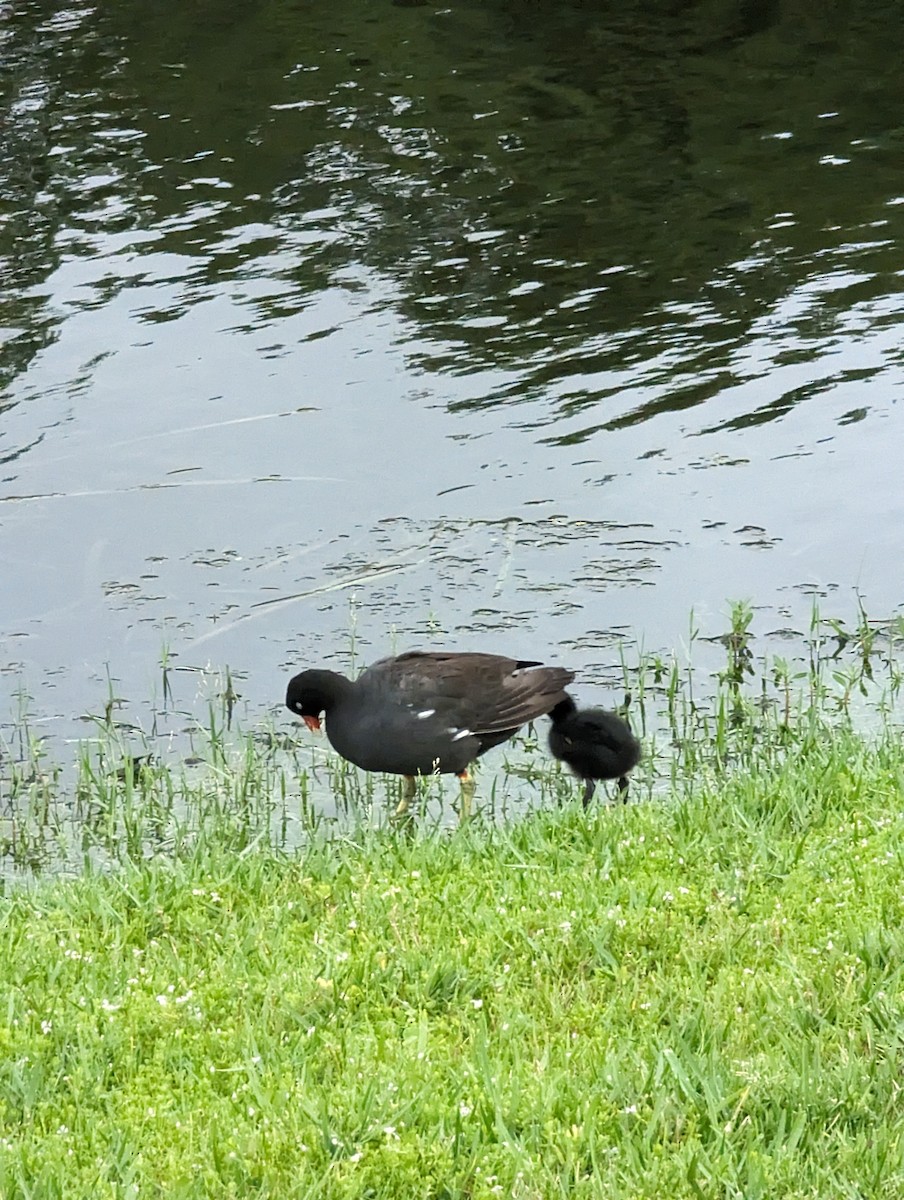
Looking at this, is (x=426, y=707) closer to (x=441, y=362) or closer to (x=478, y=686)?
(x=478, y=686)

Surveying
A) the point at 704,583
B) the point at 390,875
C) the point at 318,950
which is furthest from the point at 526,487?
the point at 318,950

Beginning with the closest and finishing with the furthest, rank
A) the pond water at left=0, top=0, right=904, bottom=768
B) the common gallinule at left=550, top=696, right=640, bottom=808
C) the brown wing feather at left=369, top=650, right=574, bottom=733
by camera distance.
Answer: the common gallinule at left=550, top=696, right=640, bottom=808
the brown wing feather at left=369, top=650, right=574, bottom=733
the pond water at left=0, top=0, right=904, bottom=768

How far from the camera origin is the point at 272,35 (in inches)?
924

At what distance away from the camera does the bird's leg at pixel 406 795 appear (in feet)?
24.4

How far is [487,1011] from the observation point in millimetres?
4844

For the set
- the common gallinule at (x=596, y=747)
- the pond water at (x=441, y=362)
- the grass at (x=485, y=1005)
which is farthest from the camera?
the pond water at (x=441, y=362)

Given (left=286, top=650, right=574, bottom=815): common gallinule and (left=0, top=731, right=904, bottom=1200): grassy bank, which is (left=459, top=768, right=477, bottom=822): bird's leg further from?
(left=0, top=731, right=904, bottom=1200): grassy bank

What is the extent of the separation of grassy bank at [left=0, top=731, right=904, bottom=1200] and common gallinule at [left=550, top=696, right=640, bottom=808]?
29.6 inches

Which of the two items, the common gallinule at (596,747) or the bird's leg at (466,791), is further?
the bird's leg at (466,791)

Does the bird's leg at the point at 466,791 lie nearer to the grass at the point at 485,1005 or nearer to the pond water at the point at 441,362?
the grass at the point at 485,1005

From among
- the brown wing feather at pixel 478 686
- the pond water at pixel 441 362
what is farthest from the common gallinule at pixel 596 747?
the pond water at pixel 441 362

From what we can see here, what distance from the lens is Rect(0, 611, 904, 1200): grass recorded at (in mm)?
4031

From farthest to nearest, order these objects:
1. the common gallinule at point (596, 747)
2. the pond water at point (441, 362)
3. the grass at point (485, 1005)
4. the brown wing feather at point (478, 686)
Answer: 1. the pond water at point (441, 362)
2. the brown wing feather at point (478, 686)
3. the common gallinule at point (596, 747)
4. the grass at point (485, 1005)

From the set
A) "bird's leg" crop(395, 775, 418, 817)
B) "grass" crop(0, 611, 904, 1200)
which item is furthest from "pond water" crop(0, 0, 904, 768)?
"grass" crop(0, 611, 904, 1200)
